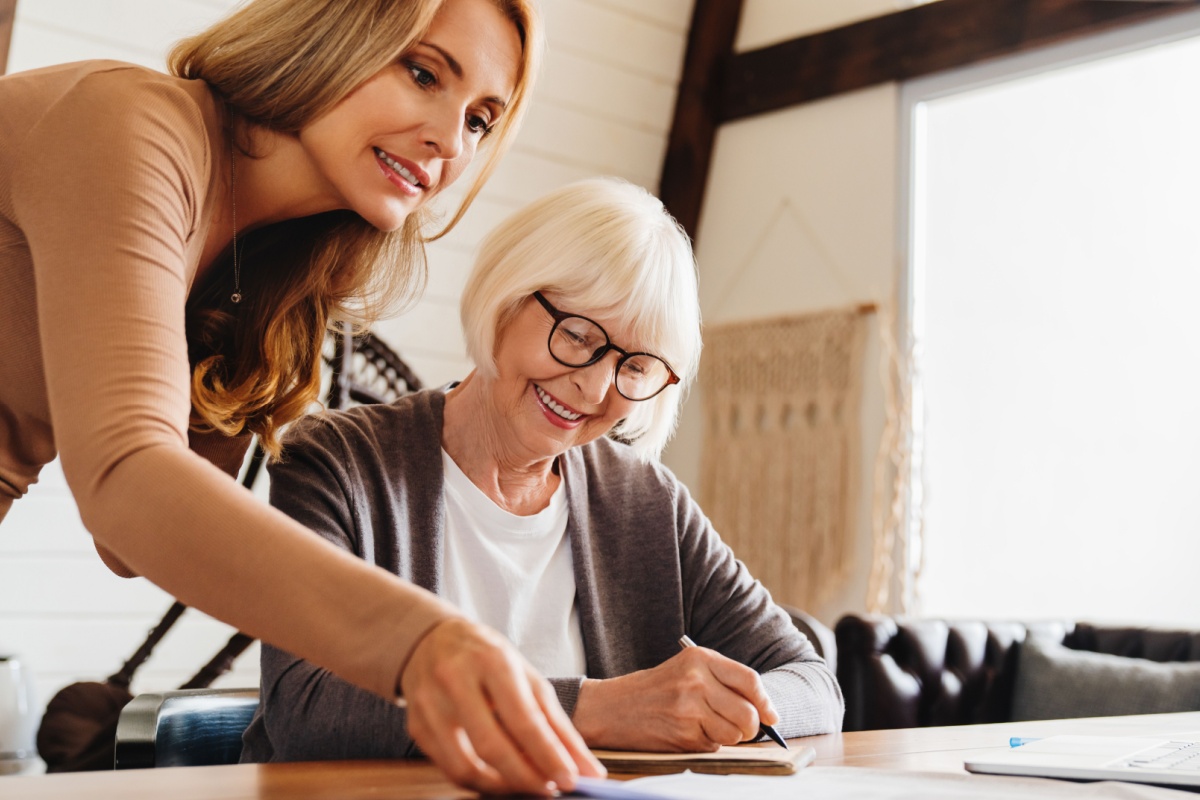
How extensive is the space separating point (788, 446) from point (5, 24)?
2.83 metres

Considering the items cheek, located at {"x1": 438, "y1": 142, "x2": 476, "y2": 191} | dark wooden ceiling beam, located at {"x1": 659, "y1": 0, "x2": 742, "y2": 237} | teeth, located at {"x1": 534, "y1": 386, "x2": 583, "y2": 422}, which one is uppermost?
dark wooden ceiling beam, located at {"x1": 659, "y1": 0, "x2": 742, "y2": 237}

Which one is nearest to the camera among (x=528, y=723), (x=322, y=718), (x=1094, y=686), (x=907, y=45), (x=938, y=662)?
(x=528, y=723)

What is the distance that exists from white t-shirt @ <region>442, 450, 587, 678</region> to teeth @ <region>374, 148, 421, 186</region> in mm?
492

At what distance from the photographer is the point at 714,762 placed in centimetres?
103

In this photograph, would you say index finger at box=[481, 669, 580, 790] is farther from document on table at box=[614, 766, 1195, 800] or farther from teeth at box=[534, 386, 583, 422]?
teeth at box=[534, 386, 583, 422]

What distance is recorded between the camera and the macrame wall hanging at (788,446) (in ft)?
14.3

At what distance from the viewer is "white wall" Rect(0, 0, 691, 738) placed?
3404 mm

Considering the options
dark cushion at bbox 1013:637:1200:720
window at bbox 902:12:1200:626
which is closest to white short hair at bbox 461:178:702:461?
dark cushion at bbox 1013:637:1200:720

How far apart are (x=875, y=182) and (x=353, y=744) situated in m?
3.63

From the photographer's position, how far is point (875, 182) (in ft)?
14.5

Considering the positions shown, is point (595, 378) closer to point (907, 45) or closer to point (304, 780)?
point (304, 780)

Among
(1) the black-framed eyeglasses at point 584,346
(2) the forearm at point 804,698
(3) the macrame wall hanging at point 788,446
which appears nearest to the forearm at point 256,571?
(2) the forearm at point 804,698

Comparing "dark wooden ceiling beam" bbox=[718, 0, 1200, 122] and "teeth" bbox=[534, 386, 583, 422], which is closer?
"teeth" bbox=[534, 386, 583, 422]

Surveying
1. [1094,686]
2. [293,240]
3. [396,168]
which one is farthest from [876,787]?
[1094,686]
